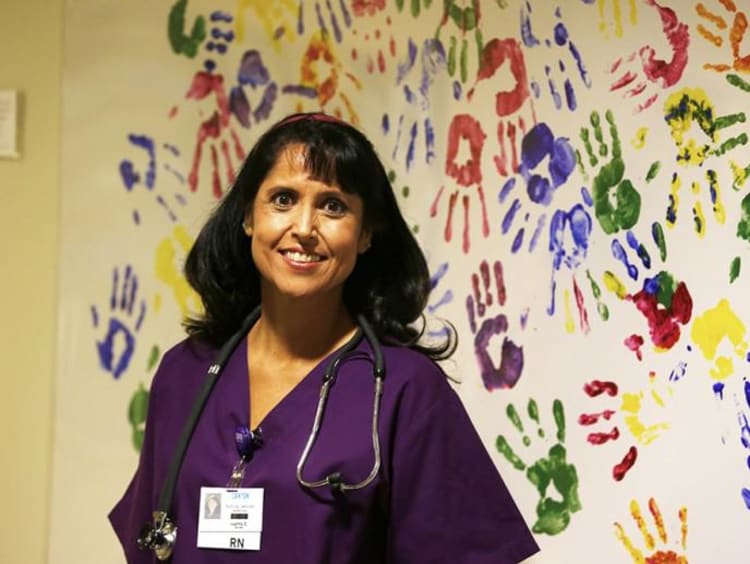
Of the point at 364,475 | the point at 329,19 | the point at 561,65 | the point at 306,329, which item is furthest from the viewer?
the point at 329,19

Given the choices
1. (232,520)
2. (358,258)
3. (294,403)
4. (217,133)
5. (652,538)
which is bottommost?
(652,538)

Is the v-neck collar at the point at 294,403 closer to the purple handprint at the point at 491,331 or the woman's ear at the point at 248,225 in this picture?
the woman's ear at the point at 248,225

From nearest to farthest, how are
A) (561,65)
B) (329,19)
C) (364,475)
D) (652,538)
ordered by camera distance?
(364,475), (652,538), (561,65), (329,19)

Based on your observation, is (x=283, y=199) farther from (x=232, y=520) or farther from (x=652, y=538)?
(x=652, y=538)

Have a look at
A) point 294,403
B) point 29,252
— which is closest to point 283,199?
point 294,403

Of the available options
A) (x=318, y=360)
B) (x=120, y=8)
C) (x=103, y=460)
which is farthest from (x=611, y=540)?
(x=120, y=8)

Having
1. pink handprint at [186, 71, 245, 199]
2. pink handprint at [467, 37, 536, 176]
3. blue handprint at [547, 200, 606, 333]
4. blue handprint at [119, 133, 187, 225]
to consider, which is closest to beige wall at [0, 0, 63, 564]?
blue handprint at [119, 133, 187, 225]

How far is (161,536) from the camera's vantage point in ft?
3.78

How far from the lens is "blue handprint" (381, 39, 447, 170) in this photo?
167 cm

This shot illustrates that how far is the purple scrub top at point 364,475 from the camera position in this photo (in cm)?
109

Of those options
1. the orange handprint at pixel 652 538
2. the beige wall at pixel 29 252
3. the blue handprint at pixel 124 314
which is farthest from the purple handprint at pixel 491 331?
the beige wall at pixel 29 252

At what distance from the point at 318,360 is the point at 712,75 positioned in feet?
2.89

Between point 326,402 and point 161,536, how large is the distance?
29 cm

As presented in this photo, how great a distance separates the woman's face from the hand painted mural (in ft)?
1.67
